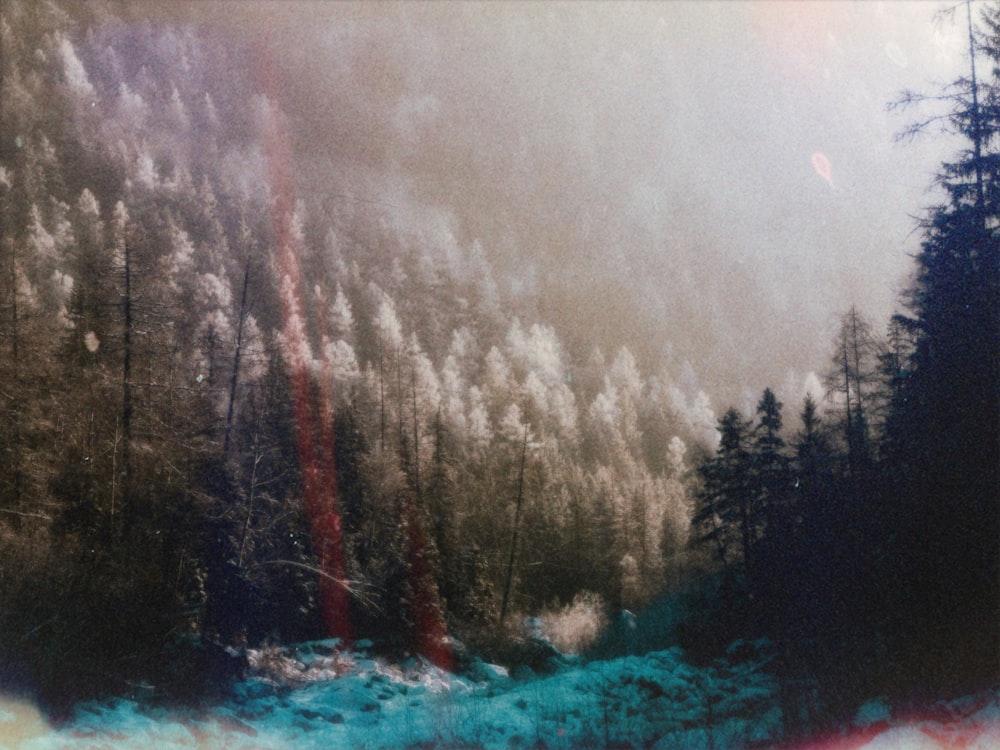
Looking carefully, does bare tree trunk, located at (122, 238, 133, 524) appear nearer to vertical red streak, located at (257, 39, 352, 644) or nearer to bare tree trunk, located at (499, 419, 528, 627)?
vertical red streak, located at (257, 39, 352, 644)

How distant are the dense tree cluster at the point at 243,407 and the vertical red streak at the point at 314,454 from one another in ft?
0.11

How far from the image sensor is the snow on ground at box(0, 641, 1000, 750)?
9.18 metres

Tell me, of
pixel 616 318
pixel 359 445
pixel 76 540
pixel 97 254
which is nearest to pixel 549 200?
pixel 616 318

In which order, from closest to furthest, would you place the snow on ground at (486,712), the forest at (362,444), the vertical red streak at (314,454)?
the snow on ground at (486,712)
the forest at (362,444)
the vertical red streak at (314,454)

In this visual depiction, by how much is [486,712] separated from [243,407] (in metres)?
5.68

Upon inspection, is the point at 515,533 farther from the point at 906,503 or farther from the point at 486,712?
the point at 906,503

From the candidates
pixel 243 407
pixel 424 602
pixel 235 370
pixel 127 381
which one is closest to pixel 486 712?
pixel 424 602

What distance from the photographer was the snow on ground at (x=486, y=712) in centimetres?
918

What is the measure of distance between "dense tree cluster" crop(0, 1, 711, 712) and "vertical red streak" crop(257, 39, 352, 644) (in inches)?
1.3

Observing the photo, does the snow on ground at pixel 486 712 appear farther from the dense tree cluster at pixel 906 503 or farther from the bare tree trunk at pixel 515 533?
the bare tree trunk at pixel 515 533

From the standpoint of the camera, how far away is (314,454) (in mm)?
10805

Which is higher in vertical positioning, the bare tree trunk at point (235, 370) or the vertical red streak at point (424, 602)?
the bare tree trunk at point (235, 370)

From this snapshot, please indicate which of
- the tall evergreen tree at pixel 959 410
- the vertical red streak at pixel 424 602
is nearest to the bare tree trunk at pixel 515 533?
the vertical red streak at pixel 424 602

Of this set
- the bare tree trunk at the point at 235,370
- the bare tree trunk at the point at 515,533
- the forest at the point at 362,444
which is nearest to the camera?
the forest at the point at 362,444
